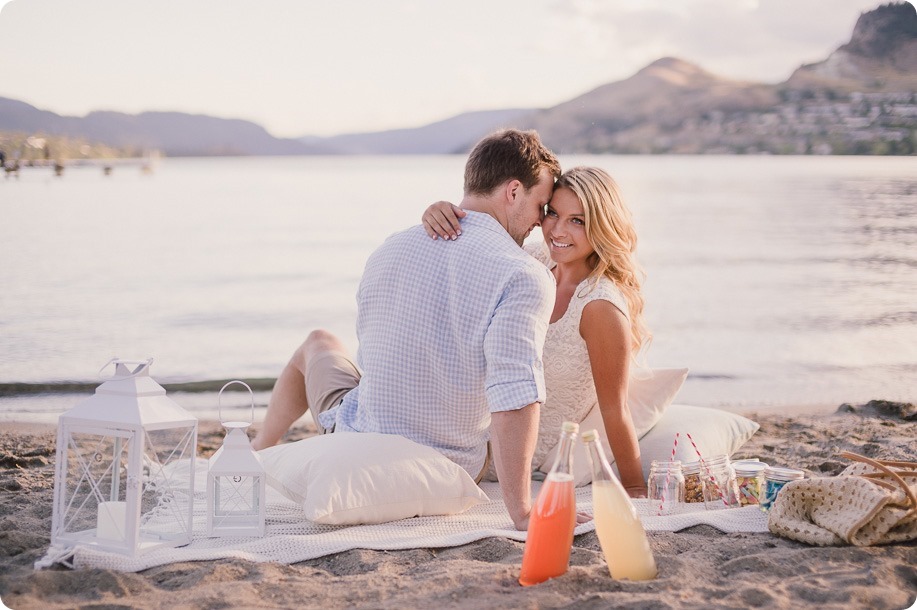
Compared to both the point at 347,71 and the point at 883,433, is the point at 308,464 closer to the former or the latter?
the point at 883,433

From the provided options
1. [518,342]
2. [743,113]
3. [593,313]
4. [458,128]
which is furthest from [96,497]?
[743,113]

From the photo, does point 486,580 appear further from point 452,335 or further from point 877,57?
point 877,57

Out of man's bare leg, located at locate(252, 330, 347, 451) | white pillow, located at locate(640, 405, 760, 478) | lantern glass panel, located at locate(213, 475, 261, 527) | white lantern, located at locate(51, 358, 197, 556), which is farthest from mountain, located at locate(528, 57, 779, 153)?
white lantern, located at locate(51, 358, 197, 556)

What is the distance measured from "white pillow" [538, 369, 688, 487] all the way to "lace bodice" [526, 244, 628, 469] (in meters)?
0.08

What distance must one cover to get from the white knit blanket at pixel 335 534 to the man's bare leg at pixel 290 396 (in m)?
0.58

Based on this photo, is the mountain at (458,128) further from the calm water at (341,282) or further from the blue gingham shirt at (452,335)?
the blue gingham shirt at (452,335)

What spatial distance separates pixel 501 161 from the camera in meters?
2.92

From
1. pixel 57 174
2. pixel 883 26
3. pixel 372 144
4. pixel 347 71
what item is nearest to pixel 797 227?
pixel 883 26

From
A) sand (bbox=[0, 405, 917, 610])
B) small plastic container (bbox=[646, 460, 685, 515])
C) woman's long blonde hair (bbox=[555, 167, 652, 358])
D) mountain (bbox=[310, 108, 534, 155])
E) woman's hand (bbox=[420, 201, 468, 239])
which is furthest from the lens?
mountain (bbox=[310, 108, 534, 155])

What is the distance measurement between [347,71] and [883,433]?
22.0m

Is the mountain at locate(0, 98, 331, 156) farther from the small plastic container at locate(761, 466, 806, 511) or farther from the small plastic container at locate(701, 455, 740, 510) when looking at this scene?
the small plastic container at locate(761, 466, 806, 511)

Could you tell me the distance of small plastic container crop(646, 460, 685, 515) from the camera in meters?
3.03

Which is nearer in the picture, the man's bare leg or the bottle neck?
the bottle neck

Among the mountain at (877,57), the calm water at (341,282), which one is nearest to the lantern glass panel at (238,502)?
the calm water at (341,282)
